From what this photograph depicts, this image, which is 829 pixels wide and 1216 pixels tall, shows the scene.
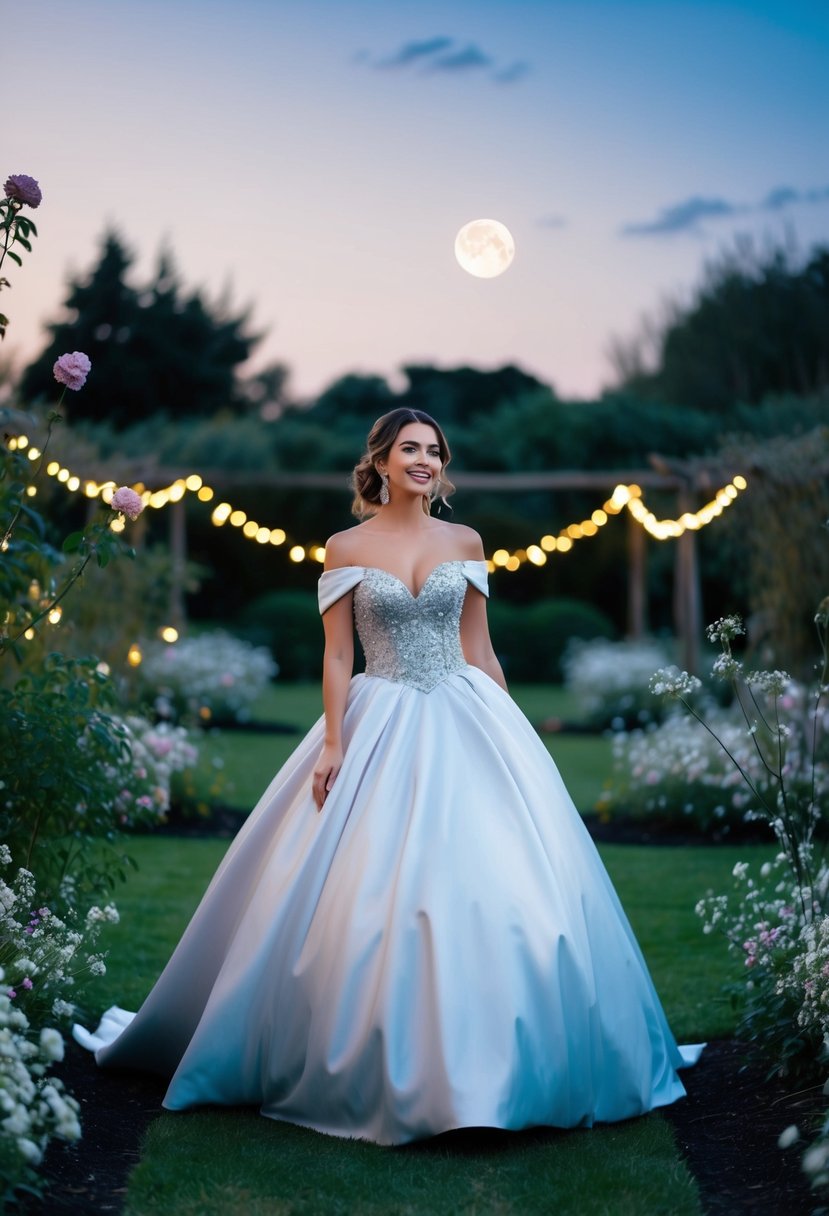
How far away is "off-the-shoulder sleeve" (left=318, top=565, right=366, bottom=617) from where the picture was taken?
4.11 meters

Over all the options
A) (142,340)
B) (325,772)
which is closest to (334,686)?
(325,772)

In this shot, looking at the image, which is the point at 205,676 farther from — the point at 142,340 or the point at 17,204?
the point at 142,340

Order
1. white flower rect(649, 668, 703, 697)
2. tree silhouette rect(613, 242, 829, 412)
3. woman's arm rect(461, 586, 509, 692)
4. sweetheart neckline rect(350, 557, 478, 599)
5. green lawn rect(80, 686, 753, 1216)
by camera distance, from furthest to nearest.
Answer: tree silhouette rect(613, 242, 829, 412), woman's arm rect(461, 586, 509, 692), sweetheart neckline rect(350, 557, 478, 599), white flower rect(649, 668, 703, 697), green lawn rect(80, 686, 753, 1216)

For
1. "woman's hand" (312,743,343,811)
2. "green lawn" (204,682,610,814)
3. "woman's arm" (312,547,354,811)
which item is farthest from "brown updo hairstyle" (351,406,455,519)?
"green lawn" (204,682,610,814)

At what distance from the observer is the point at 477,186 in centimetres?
1739

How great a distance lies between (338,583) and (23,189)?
142cm

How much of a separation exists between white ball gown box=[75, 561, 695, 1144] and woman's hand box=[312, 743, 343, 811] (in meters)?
0.03

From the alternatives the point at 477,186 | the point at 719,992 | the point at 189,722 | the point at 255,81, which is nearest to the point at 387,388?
the point at 477,186

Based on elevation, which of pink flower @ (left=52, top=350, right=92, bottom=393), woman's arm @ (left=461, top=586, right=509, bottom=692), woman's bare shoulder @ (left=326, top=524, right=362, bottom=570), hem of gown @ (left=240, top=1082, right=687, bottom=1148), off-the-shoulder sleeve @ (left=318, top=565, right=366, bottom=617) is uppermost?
pink flower @ (left=52, top=350, right=92, bottom=393)

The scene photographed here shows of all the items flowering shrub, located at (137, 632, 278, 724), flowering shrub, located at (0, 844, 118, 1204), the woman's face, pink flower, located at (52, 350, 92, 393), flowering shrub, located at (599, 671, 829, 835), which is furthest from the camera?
flowering shrub, located at (137, 632, 278, 724)

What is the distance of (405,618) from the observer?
4.10m

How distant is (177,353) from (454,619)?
26.3 metres

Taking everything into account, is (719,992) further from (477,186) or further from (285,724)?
(477,186)

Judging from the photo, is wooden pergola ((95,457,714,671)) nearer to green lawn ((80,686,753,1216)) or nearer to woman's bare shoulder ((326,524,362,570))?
woman's bare shoulder ((326,524,362,570))
